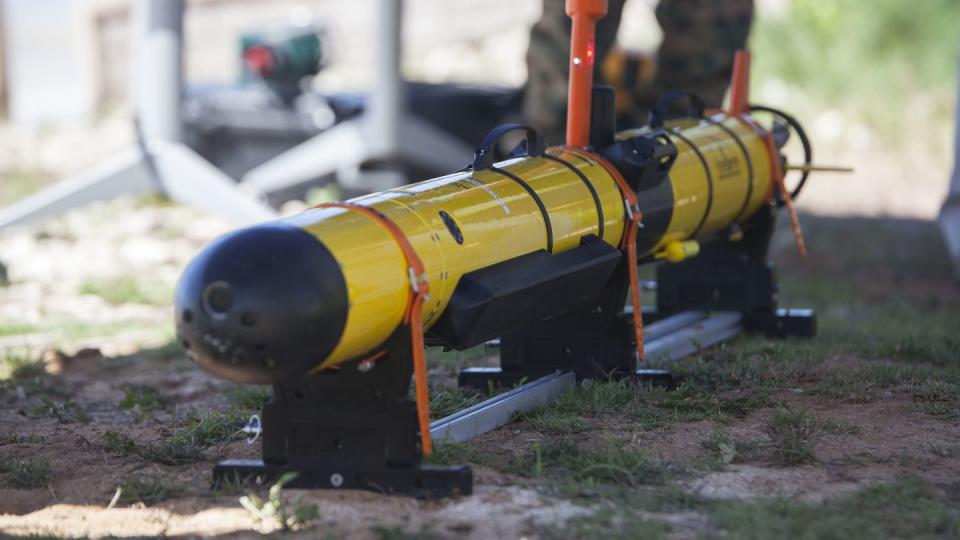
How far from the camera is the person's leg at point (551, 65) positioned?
7.25m

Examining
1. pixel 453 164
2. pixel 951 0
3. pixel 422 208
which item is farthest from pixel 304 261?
pixel 951 0

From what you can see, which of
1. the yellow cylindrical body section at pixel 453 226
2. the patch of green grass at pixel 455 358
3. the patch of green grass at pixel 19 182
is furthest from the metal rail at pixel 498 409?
the patch of green grass at pixel 19 182

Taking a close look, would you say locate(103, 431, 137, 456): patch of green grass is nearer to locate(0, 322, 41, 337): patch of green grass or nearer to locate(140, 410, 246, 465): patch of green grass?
locate(140, 410, 246, 465): patch of green grass

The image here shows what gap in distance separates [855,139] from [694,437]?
378 inches

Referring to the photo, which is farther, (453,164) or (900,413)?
(453,164)

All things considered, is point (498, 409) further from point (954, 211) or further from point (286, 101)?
point (286, 101)

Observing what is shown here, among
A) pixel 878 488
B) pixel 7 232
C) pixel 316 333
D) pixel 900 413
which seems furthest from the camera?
pixel 7 232

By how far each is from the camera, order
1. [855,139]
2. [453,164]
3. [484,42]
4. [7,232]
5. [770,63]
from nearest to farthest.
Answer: [7,232] → [453,164] → [855,139] → [770,63] → [484,42]

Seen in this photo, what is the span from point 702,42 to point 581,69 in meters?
3.38

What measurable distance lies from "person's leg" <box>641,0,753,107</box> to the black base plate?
4.61 m

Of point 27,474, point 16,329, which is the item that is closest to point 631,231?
→ point 27,474

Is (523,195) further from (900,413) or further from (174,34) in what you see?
(174,34)

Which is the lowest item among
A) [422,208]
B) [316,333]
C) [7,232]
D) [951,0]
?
[7,232]

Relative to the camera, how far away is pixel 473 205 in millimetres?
3400
